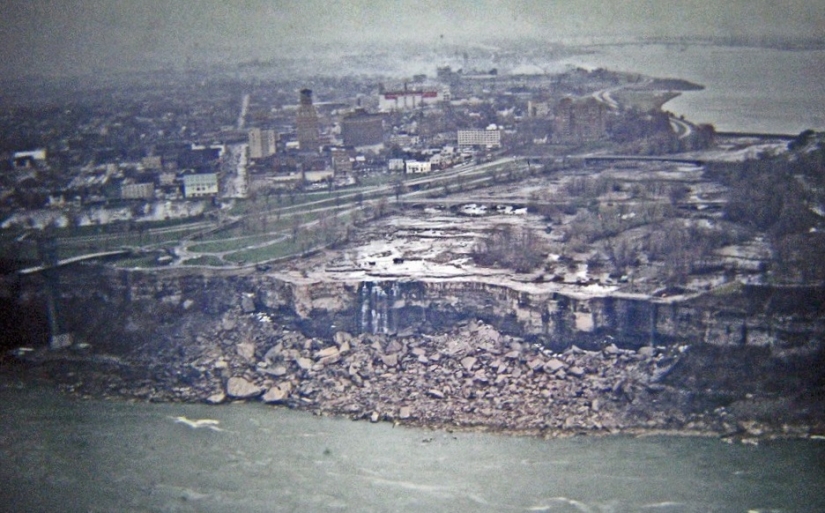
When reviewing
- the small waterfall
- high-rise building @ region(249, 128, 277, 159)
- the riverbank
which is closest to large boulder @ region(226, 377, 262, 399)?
the riverbank

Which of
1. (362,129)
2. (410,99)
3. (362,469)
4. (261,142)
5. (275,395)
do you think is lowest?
(362,469)

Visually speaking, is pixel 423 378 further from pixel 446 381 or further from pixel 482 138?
pixel 482 138

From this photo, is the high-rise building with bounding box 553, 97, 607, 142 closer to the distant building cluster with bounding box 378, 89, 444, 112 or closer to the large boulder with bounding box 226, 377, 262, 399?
the distant building cluster with bounding box 378, 89, 444, 112

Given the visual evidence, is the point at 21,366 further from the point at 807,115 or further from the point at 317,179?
the point at 807,115

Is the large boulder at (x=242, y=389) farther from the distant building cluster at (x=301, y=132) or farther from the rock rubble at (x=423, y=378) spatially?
the distant building cluster at (x=301, y=132)

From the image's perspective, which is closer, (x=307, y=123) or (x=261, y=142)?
(x=261, y=142)

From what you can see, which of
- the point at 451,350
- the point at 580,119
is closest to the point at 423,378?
the point at 451,350
